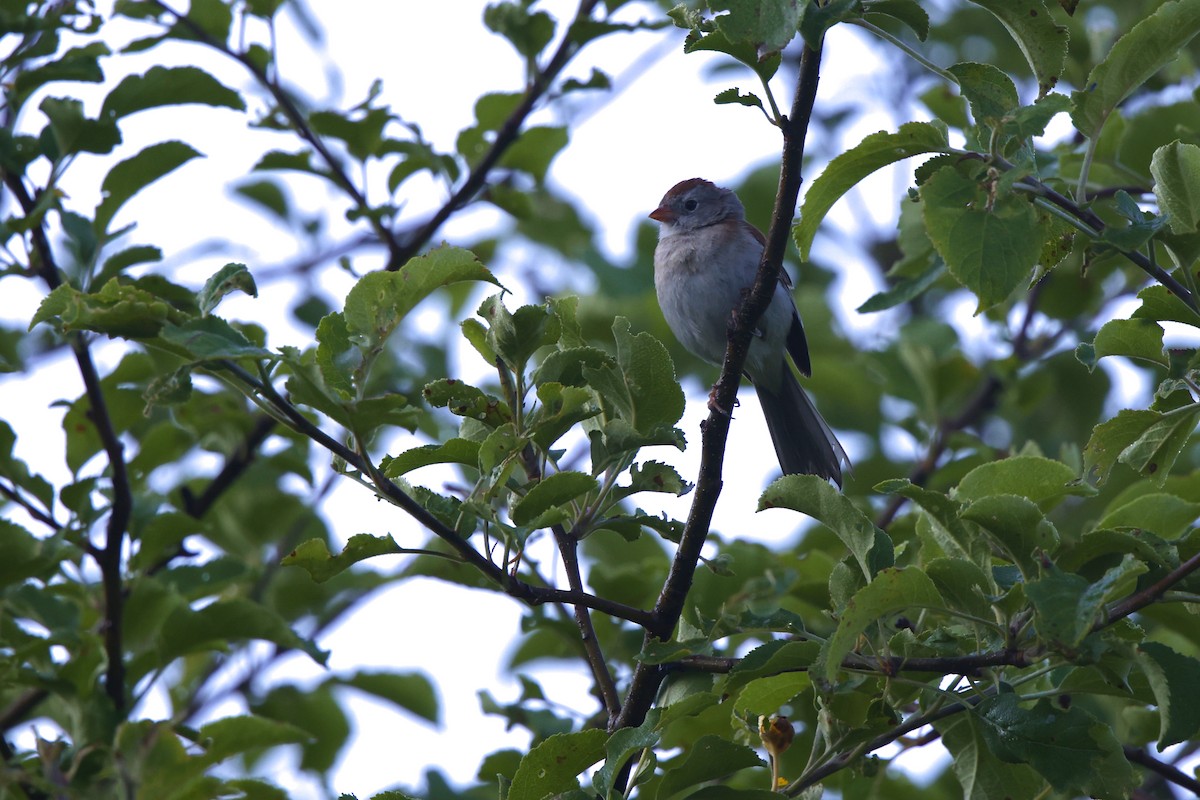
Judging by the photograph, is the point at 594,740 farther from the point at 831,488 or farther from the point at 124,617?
the point at 124,617

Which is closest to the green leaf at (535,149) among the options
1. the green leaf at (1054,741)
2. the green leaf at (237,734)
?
the green leaf at (237,734)

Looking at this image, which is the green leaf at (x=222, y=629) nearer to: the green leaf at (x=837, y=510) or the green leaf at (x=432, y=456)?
the green leaf at (x=432, y=456)

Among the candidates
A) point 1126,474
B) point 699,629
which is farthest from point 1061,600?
point 1126,474

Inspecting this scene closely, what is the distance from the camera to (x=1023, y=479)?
2.67 m

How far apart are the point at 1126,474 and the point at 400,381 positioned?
3.26 metres

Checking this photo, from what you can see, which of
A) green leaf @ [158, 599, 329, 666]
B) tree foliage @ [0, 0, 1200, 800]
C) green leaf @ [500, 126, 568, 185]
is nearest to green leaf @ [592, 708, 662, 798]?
tree foliage @ [0, 0, 1200, 800]

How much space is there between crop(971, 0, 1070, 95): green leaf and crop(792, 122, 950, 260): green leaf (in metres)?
0.21

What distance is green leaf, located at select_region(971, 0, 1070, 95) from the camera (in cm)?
221

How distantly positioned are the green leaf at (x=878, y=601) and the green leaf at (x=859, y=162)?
2.25ft

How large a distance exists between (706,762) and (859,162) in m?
1.23

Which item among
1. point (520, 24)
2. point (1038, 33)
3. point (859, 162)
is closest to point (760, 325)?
point (520, 24)

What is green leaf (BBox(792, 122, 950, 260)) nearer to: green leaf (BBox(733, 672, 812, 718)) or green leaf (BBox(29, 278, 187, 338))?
green leaf (BBox(733, 672, 812, 718))

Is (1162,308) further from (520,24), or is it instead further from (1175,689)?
(520,24)

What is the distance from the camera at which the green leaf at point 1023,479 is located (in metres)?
2.64
